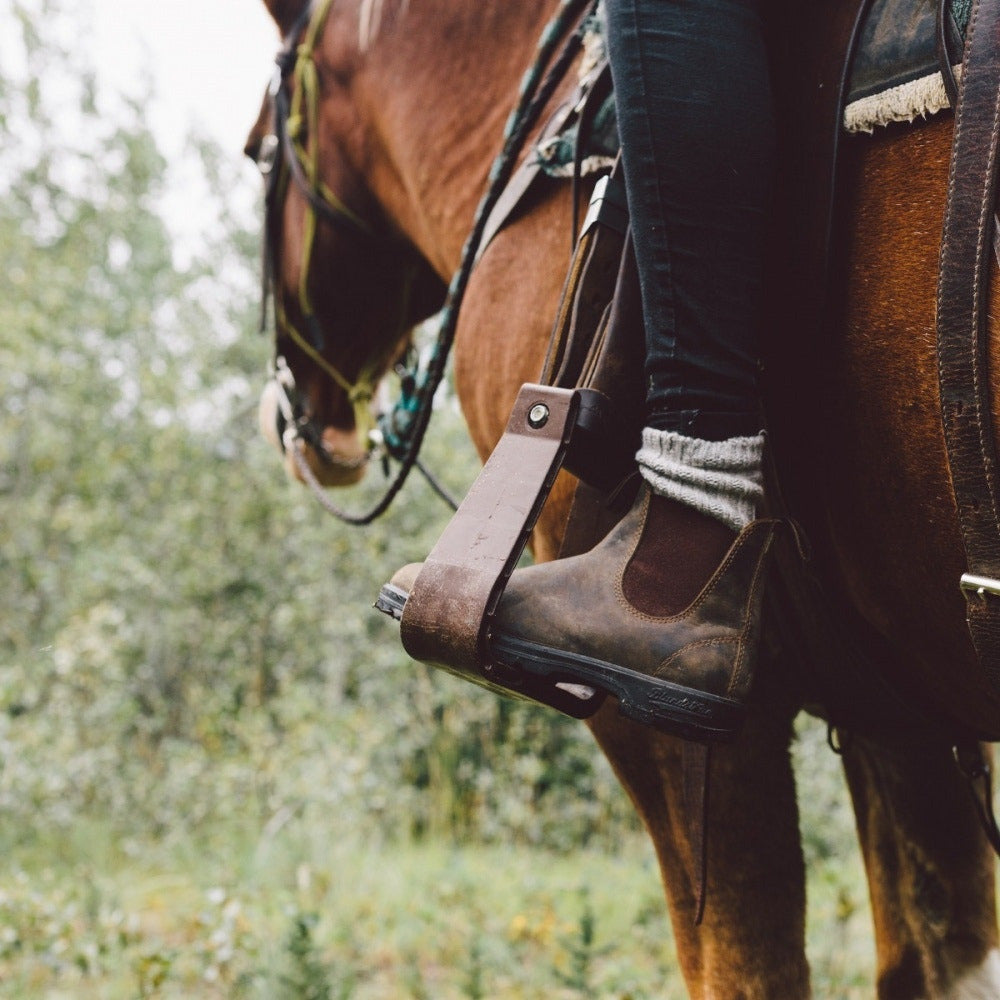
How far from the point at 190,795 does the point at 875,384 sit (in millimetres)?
6066

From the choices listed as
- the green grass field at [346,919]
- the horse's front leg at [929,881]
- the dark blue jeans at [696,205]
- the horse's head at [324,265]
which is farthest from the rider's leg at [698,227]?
the green grass field at [346,919]

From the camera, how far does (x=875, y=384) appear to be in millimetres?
1171

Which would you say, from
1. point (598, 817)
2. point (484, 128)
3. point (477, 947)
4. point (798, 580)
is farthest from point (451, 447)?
point (798, 580)

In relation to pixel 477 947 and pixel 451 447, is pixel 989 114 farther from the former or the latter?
pixel 451 447

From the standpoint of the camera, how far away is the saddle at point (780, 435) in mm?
1029

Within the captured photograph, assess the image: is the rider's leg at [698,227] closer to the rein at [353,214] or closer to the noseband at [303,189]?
the rein at [353,214]

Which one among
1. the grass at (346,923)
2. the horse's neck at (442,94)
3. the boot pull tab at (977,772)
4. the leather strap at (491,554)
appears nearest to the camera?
the leather strap at (491,554)

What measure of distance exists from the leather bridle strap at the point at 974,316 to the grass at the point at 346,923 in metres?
2.22


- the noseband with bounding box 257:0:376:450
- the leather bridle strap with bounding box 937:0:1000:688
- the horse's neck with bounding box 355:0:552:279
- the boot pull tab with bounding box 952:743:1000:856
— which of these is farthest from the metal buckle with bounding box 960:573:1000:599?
the noseband with bounding box 257:0:376:450

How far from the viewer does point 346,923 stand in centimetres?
392

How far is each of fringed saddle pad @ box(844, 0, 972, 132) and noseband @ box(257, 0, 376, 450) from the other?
1.59 meters

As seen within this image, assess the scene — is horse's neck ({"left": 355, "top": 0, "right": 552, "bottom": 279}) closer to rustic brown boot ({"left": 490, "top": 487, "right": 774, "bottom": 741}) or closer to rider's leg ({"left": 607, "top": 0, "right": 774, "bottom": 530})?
rider's leg ({"left": 607, "top": 0, "right": 774, "bottom": 530})

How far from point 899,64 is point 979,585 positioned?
62cm

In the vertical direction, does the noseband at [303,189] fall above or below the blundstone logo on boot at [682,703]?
above
